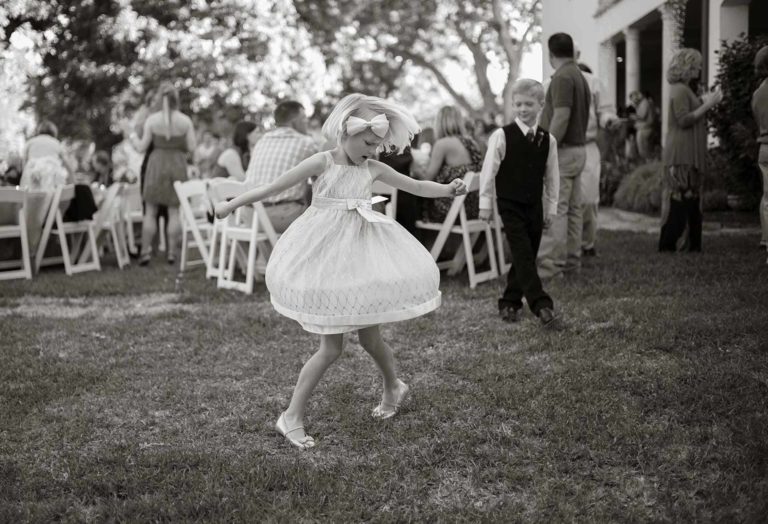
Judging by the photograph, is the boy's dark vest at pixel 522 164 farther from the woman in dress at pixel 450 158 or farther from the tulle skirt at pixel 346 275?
the tulle skirt at pixel 346 275

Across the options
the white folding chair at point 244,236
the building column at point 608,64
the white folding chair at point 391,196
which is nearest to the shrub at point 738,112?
the white folding chair at point 391,196

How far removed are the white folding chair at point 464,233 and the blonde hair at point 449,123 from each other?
0.68 metres

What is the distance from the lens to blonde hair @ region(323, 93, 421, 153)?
11.8 feet

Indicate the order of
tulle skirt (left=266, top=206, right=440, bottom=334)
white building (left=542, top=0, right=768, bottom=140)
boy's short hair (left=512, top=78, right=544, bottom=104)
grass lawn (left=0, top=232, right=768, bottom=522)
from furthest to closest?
white building (left=542, top=0, right=768, bottom=140)
boy's short hair (left=512, top=78, right=544, bottom=104)
tulle skirt (left=266, top=206, right=440, bottom=334)
grass lawn (left=0, top=232, right=768, bottom=522)

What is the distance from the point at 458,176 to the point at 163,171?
11.7 ft

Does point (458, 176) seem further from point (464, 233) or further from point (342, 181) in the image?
point (342, 181)

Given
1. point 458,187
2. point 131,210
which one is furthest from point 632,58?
point 458,187

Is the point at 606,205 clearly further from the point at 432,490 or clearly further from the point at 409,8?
the point at 409,8

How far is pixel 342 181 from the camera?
3.67m

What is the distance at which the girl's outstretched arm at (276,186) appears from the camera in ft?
11.6

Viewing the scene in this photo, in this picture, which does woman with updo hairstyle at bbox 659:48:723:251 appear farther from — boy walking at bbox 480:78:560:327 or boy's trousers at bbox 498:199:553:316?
boy's trousers at bbox 498:199:553:316

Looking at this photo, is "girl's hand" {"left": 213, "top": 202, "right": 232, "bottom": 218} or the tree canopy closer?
"girl's hand" {"left": 213, "top": 202, "right": 232, "bottom": 218}

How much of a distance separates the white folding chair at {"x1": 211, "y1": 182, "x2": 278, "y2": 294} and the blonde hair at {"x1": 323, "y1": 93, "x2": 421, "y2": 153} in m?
3.62

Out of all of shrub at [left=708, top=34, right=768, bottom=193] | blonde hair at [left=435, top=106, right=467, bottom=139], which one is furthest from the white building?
blonde hair at [left=435, top=106, right=467, bottom=139]
